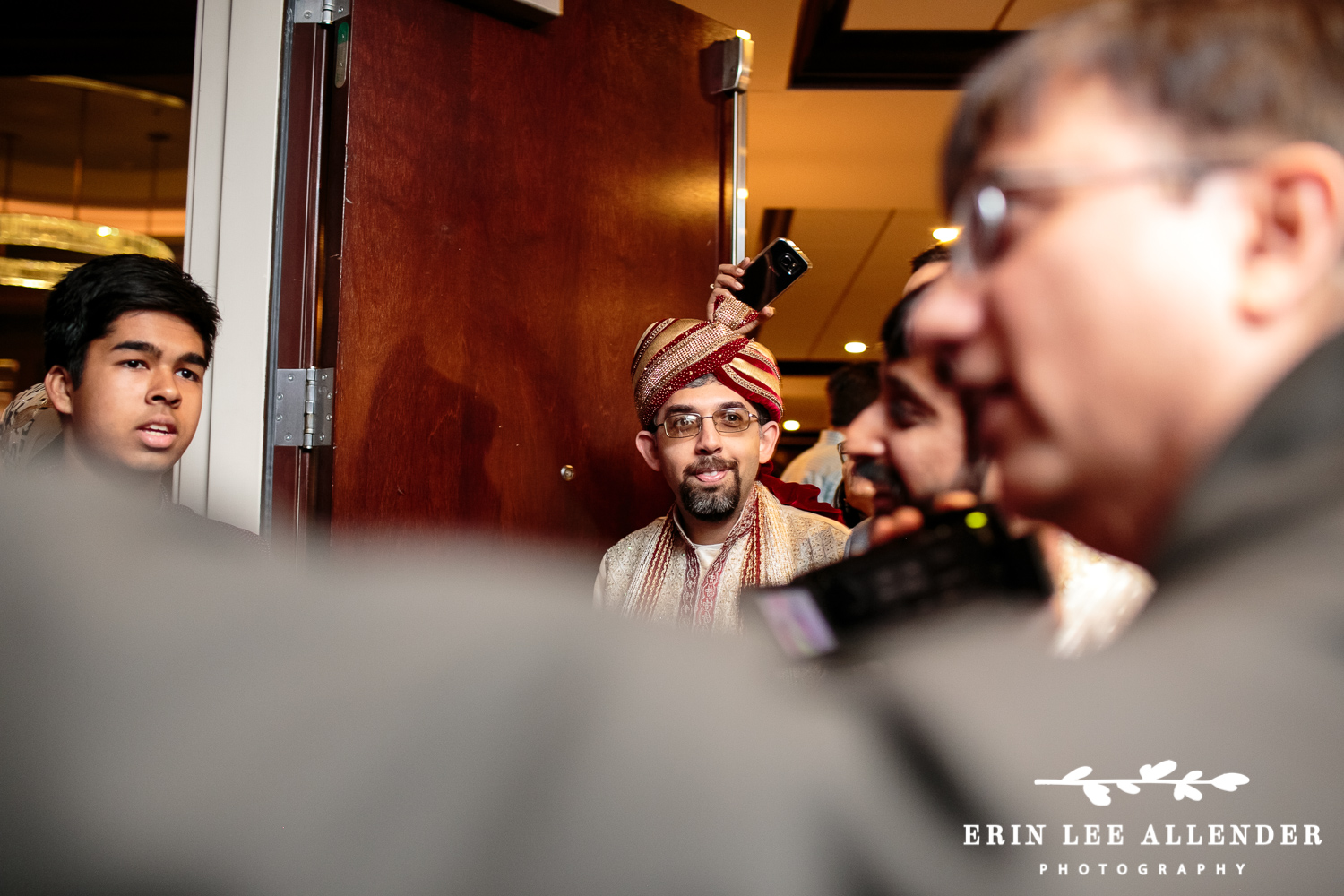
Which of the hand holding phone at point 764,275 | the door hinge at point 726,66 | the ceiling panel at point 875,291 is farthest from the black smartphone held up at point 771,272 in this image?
the door hinge at point 726,66

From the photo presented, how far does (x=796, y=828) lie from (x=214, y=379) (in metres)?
1.25

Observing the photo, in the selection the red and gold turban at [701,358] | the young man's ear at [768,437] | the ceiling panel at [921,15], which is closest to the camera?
the red and gold turban at [701,358]

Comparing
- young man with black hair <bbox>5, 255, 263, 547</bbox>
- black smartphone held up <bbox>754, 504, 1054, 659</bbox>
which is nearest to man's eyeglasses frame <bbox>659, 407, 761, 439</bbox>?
young man with black hair <bbox>5, 255, 263, 547</bbox>

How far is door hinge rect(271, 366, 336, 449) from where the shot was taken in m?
1.22

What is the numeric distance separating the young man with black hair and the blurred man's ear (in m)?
1.16

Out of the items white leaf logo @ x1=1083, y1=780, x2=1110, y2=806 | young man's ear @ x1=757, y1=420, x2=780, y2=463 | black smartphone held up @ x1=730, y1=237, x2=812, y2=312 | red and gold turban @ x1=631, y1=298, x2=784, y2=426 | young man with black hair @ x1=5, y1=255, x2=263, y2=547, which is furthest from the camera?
young man's ear @ x1=757, y1=420, x2=780, y2=463

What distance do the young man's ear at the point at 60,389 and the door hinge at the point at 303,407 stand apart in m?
0.24

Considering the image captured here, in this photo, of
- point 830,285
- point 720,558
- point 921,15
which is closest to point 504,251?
point 720,558

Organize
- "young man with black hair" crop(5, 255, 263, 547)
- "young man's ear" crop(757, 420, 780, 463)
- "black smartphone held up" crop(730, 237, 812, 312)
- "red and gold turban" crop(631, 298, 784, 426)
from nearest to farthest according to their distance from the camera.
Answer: "young man with black hair" crop(5, 255, 263, 547) < "black smartphone held up" crop(730, 237, 812, 312) < "red and gold turban" crop(631, 298, 784, 426) < "young man's ear" crop(757, 420, 780, 463)

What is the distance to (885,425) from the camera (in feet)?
1.37

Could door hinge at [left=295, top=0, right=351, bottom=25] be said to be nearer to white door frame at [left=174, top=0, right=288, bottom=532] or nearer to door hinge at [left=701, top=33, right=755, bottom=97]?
white door frame at [left=174, top=0, right=288, bottom=532]

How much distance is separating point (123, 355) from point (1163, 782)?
4.35 feet

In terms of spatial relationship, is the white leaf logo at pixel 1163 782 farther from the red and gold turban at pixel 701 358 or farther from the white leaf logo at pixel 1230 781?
the red and gold turban at pixel 701 358

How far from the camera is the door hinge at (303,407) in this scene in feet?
4.02
